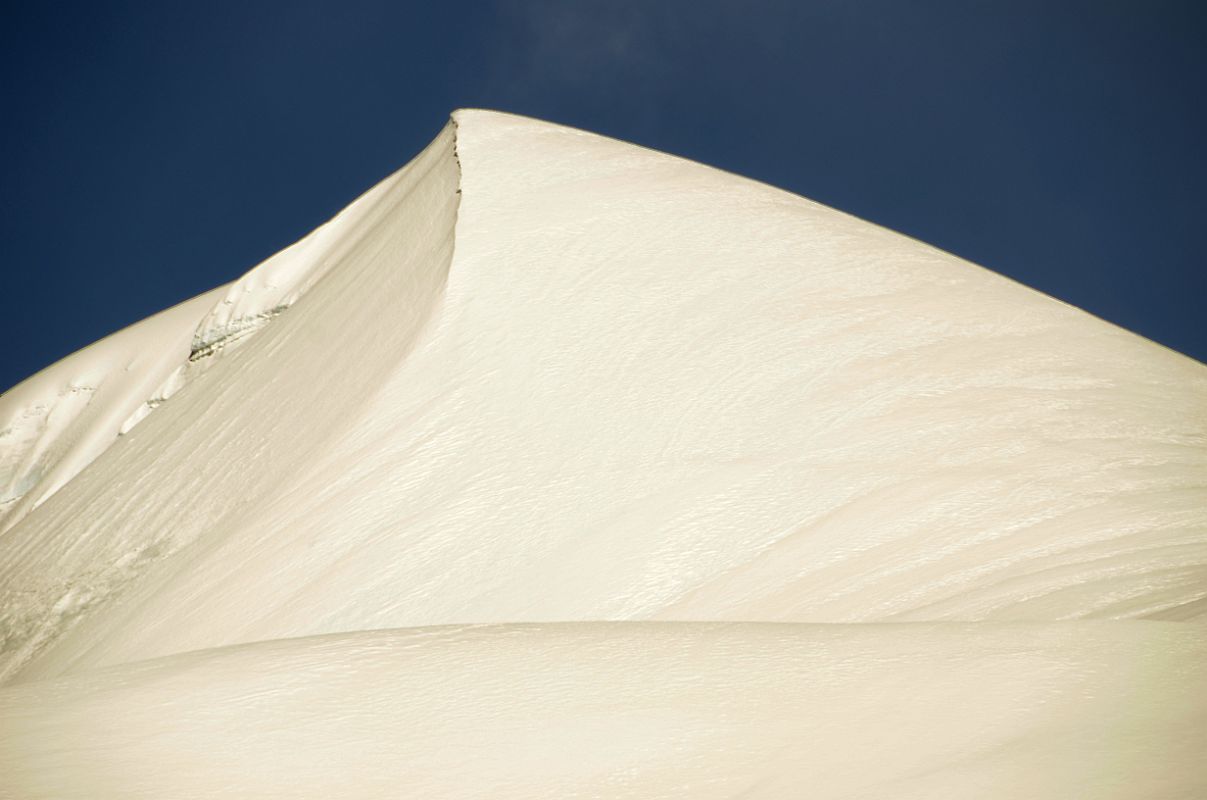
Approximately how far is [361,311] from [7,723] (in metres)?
4.17

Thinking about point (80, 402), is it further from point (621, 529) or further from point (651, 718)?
point (651, 718)

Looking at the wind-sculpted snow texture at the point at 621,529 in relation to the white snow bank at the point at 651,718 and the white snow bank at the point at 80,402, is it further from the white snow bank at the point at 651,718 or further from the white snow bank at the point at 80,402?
the white snow bank at the point at 80,402

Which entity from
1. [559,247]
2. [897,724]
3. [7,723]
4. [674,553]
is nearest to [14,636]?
[559,247]

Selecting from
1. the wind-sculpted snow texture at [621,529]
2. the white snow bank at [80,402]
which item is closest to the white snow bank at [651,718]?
the wind-sculpted snow texture at [621,529]

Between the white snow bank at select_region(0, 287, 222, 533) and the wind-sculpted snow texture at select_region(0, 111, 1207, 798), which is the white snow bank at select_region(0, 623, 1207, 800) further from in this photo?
the white snow bank at select_region(0, 287, 222, 533)

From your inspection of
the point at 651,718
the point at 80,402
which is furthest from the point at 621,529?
the point at 80,402

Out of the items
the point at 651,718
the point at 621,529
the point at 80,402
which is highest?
the point at 80,402

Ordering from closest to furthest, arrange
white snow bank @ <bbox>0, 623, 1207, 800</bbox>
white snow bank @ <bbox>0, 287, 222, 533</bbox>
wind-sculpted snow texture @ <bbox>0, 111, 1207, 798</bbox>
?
white snow bank @ <bbox>0, 623, 1207, 800</bbox>, wind-sculpted snow texture @ <bbox>0, 111, 1207, 798</bbox>, white snow bank @ <bbox>0, 287, 222, 533</bbox>

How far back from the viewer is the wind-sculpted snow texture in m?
1.81

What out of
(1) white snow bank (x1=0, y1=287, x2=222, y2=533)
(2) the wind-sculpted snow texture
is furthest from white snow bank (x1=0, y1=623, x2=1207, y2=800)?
(1) white snow bank (x1=0, y1=287, x2=222, y2=533)

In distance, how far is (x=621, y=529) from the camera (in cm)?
384

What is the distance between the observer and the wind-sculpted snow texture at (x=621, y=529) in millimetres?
1814

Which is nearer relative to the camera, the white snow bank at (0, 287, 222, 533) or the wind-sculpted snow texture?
the wind-sculpted snow texture

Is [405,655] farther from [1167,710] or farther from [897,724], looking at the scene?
[1167,710]
